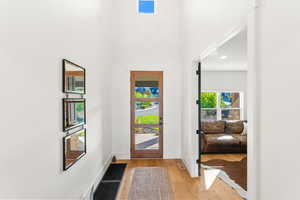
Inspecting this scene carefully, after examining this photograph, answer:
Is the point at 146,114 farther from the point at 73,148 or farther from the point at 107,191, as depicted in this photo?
the point at 73,148

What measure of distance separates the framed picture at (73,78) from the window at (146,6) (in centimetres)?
308

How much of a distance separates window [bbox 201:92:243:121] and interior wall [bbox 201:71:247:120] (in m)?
0.20

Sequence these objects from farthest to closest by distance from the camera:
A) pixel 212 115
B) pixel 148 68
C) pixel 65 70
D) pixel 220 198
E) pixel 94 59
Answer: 1. pixel 212 115
2. pixel 148 68
3. pixel 94 59
4. pixel 220 198
5. pixel 65 70

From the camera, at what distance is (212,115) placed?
6.81m

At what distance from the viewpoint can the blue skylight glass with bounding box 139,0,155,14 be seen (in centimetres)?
479

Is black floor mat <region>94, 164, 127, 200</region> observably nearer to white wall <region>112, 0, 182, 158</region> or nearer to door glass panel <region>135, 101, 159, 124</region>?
white wall <region>112, 0, 182, 158</region>

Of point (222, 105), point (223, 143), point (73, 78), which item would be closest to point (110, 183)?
point (73, 78)
